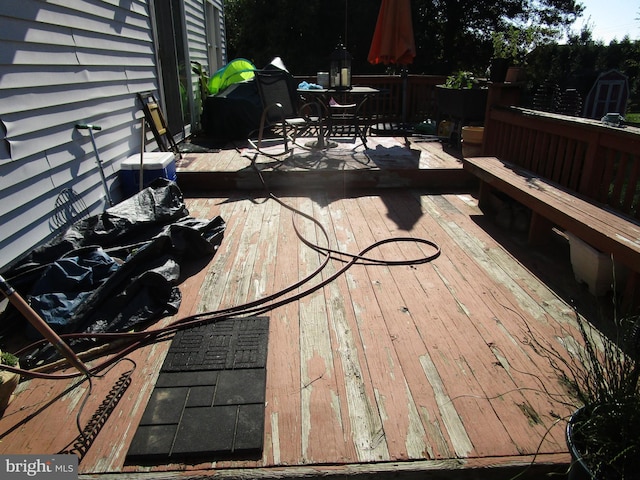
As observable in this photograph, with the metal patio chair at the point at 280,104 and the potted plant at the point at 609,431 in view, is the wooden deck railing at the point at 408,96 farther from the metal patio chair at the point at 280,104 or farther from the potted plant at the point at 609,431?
the potted plant at the point at 609,431

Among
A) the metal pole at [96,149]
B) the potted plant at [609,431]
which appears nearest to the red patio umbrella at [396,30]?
the metal pole at [96,149]

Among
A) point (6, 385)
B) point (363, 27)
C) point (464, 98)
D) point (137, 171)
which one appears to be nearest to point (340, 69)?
point (464, 98)

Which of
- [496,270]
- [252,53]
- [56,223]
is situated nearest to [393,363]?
[496,270]

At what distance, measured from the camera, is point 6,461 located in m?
1.45

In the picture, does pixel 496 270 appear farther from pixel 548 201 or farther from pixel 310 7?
pixel 310 7

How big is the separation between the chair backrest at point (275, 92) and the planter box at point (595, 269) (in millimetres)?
3464

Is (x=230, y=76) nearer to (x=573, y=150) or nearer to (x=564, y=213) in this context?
(x=573, y=150)

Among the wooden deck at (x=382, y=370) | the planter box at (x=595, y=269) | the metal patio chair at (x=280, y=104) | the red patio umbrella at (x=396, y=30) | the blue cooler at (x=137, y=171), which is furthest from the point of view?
the red patio umbrella at (x=396, y=30)

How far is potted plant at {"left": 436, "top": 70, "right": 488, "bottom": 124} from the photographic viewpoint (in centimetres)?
557

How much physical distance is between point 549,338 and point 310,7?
15239mm

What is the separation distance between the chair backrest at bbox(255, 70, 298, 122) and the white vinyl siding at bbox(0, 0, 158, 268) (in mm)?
1401

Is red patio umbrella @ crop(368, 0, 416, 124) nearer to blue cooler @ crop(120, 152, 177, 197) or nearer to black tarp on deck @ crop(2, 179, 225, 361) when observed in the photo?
blue cooler @ crop(120, 152, 177, 197)

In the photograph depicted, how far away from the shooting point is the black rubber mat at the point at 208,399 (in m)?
1.47

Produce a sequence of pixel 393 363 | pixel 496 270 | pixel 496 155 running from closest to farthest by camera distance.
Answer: pixel 393 363 < pixel 496 270 < pixel 496 155
